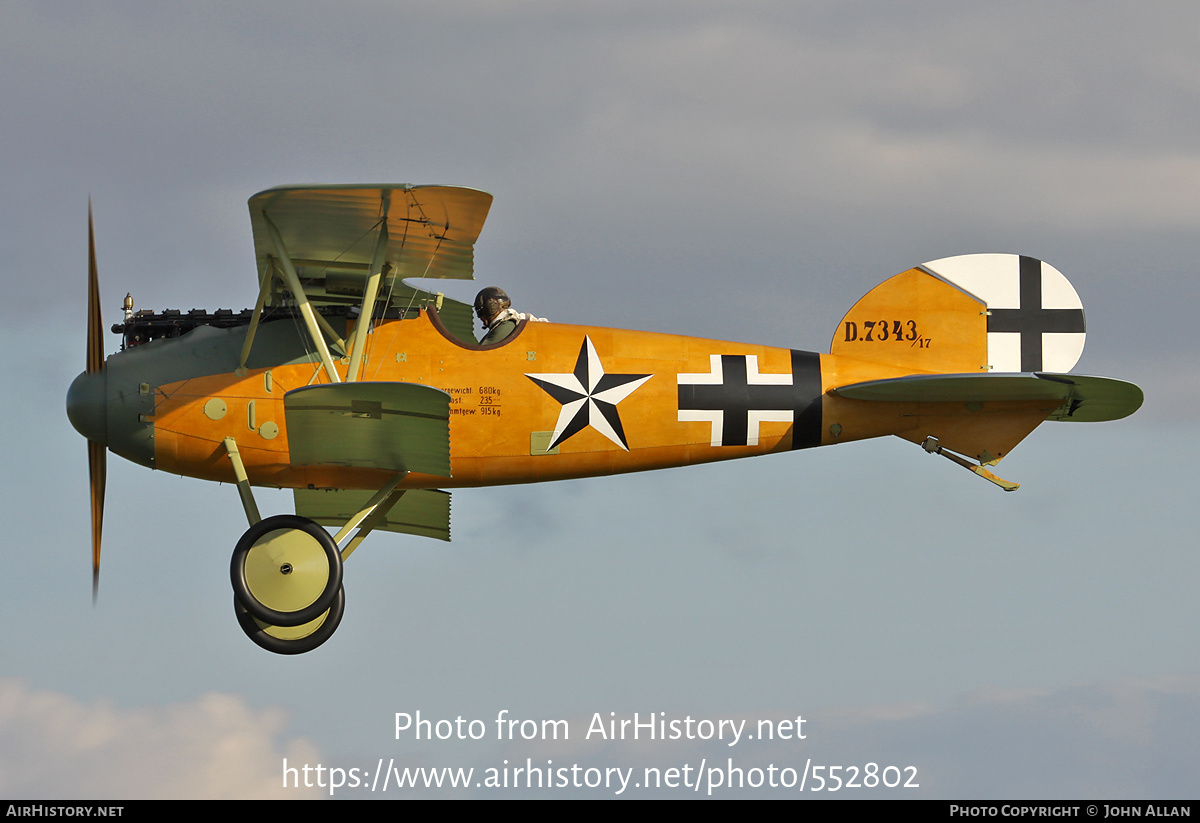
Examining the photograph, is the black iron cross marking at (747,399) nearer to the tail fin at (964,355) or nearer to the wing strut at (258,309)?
the tail fin at (964,355)

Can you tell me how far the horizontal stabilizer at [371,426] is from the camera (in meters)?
11.3

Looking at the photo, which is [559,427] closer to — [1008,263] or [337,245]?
[337,245]

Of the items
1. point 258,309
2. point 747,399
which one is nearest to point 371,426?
point 258,309

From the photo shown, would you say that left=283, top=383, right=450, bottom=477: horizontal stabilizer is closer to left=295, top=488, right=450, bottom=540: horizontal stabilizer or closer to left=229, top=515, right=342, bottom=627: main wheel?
left=229, top=515, right=342, bottom=627: main wheel

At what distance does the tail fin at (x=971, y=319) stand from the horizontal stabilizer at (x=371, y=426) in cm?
416

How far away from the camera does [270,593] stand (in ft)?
39.5

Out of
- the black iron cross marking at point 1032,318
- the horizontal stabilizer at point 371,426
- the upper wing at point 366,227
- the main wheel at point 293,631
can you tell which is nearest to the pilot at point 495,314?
the upper wing at point 366,227

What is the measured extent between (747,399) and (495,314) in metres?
2.42

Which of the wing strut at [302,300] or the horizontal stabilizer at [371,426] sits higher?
the wing strut at [302,300]

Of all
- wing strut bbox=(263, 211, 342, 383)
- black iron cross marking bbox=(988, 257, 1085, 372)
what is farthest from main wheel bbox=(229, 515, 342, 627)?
black iron cross marking bbox=(988, 257, 1085, 372)

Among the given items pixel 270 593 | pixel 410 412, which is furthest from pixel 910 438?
pixel 270 593

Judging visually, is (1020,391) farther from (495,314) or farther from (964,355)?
(495,314)

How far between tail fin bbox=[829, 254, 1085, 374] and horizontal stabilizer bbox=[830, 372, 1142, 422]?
464 millimetres

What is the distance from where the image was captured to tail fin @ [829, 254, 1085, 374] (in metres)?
13.7
